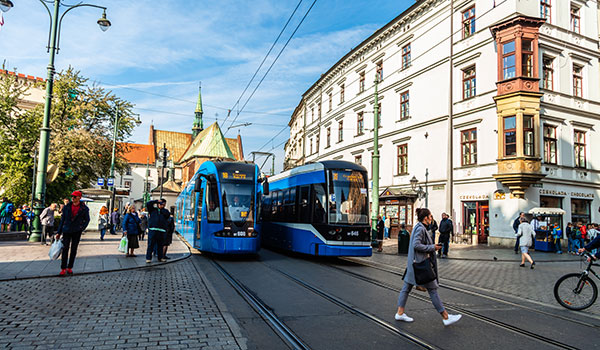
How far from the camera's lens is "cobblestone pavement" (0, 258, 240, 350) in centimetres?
493

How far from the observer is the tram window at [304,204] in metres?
14.4

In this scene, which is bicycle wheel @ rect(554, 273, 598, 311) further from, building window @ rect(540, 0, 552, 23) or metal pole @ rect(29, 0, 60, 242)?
building window @ rect(540, 0, 552, 23)

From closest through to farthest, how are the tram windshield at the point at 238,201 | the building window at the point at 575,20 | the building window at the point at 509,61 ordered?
the tram windshield at the point at 238,201 → the building window at the point at 509,61 → the building window at the point at 575,20

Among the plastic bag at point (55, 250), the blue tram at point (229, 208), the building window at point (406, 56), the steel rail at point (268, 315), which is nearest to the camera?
the steel rail at point (268, 315)

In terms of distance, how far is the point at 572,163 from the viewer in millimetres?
24188

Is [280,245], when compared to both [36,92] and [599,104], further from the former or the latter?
[36,92]

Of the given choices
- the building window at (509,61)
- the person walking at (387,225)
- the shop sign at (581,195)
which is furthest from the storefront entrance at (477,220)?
the building window at (509,61)

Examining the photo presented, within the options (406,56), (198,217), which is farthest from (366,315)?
(406,56)

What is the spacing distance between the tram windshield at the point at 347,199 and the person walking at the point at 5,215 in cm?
1580

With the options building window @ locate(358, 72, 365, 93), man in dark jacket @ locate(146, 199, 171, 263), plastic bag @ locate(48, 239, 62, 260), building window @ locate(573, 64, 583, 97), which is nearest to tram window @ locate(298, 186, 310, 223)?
man in dark jacket @ locate(146, 199, 171, 263)

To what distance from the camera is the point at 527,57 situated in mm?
22562

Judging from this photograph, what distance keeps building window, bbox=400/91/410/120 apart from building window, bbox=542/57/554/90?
29.5ft

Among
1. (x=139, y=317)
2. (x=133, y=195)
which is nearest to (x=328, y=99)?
(x=139, y=317)

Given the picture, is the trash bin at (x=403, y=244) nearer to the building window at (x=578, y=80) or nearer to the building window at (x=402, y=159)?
the building window at (x=402, y=159)
